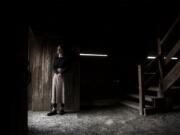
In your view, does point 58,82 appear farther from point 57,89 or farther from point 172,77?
point 172,77

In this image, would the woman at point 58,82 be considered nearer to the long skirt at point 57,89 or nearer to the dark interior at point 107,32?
the long skirt at point 57,89

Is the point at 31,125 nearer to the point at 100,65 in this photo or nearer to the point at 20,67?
the point at 20,67

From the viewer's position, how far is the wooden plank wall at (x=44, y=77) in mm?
4457

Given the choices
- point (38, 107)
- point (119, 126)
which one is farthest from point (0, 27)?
point (38, 107)

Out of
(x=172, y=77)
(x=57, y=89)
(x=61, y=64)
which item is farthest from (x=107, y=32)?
(x=57, y=89)

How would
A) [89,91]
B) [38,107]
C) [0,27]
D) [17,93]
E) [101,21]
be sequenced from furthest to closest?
[89,91], [101,21], [38,107], [17,93], [0,27]

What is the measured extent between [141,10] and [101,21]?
1.30 metres

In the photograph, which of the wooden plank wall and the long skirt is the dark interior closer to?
the wooden plank wall

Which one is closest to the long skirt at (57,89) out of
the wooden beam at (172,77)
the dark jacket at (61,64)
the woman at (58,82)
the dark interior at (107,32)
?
the woman at (58,82)

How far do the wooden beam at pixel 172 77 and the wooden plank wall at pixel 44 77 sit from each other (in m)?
2.52

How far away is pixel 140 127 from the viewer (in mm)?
3057

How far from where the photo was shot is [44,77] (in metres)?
4.51

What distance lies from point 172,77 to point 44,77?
3576 millimetres

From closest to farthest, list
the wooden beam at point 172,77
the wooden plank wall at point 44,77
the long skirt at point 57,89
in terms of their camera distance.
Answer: the wooden beam at point 172,77 → the long skirt at point 57,89 → the wooden plank wall at point 44,77
